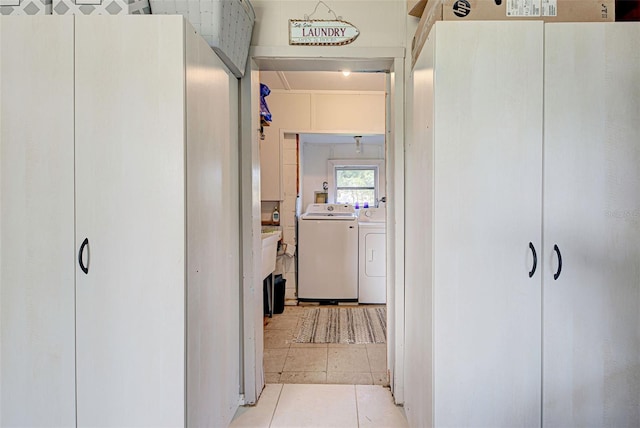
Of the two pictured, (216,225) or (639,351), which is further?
(216,225)

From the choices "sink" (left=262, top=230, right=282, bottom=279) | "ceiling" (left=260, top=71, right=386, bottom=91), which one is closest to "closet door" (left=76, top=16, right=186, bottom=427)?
"sink" (left=262, top=230, right=282, bottom=279)

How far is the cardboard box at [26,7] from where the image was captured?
4.02 feet

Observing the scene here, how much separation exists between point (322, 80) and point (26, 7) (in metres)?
2.24

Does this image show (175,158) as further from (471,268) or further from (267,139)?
(267,139)

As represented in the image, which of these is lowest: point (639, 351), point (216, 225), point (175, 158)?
point (639, 351)

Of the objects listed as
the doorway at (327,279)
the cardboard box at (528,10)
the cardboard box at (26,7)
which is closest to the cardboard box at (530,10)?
the cardboard box at (528,10)

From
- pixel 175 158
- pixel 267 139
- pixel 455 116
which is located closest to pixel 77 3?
pixel 175 158

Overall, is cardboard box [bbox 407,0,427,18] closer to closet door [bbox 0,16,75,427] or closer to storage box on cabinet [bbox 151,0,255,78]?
storage box on cabinet [bbox 151,0,255,78]

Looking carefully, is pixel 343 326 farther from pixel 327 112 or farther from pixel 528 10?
pixel 528 10

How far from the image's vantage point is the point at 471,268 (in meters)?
1.20

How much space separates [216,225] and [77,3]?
98cm

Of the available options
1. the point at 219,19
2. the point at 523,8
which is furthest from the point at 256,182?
the point at 523,8

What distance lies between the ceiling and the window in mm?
1358

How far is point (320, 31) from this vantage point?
1.77 meters
